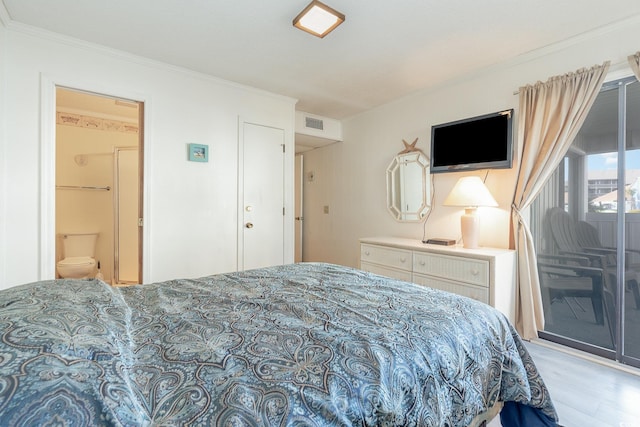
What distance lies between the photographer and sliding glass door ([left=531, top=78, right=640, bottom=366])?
2.18 metres

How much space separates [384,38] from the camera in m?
2.37

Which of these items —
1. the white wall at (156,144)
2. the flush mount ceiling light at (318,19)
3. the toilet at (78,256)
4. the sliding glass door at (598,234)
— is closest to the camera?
the flush mount ceiling light at (318,19)

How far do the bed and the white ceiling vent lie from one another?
3.08 metres

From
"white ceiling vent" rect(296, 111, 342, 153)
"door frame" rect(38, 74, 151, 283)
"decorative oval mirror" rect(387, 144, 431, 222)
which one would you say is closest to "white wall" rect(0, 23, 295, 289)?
"door frame" rect(38, 74, 151, 283)

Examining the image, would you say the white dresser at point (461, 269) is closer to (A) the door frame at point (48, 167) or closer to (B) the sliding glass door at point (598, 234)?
(B) the sliding glass door at point (598, 234)

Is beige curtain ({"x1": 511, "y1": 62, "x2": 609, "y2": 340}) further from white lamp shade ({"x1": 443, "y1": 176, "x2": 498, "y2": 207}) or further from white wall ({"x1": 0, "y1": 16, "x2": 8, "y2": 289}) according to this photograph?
white wall ({"x1": 0, "y1": 16, "x2": 8, "y2": 289})

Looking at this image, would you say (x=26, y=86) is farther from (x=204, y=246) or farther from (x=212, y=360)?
(x=212, y=360)

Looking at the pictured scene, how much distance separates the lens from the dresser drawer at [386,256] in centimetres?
294

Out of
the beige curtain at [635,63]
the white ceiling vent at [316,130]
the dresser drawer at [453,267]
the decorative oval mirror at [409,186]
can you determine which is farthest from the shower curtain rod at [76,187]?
the beige curtain at [635,63]

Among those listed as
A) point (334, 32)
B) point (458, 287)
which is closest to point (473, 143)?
point (458, 287)

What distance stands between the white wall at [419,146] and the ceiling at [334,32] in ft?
0.48

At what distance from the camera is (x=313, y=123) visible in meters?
4.23

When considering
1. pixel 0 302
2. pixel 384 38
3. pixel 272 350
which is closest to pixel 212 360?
pixel 272 350

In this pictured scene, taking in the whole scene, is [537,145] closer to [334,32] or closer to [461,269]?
[461,269]
